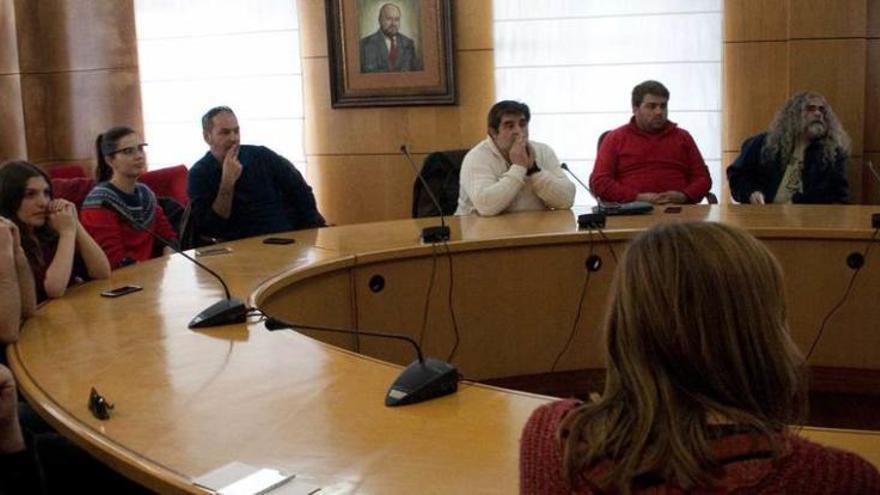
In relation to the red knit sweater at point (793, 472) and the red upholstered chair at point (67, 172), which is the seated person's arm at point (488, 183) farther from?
the red knit sweater at point (793, 472)

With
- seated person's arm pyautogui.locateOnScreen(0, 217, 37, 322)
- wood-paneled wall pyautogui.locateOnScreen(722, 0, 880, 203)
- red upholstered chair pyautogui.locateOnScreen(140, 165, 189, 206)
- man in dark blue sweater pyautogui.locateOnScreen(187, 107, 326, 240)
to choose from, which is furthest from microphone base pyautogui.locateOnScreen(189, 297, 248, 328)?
wood-paneled wall pyautogui.locateOnScreen(722, 0, 880, 203)

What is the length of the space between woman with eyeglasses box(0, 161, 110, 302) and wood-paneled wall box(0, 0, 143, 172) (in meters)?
3.39

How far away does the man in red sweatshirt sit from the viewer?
4941 millimetres

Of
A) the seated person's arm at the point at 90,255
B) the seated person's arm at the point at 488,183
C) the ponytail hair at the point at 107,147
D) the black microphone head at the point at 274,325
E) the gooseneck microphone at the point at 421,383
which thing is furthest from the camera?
the seated person's arm at the point at 488,183

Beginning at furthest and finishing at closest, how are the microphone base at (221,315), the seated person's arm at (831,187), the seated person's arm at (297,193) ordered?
the seated person's arm at (831,187)
the seated person's arm at (297,193)
the microphone base at (221,315)

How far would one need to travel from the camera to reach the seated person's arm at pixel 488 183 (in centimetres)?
434

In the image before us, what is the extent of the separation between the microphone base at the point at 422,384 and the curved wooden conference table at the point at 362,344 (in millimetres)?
20

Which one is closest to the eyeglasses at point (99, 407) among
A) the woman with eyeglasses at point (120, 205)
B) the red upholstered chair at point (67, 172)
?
→ the woman with eyeglasses at point (120, 205)

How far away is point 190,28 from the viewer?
646 cm

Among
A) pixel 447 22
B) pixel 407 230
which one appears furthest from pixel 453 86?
pixel 407 230

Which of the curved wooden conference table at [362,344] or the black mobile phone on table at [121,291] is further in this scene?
the black mobile phone on table at [121,291]

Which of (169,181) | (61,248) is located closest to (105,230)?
(61,248)

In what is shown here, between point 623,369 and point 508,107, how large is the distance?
3324 mm

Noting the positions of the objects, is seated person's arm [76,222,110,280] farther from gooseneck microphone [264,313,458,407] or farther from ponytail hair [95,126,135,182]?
gooseneck microphone [264,313,458,407]
